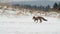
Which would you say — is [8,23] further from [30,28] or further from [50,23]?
[50,23]

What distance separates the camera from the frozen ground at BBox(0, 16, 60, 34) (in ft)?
4.89

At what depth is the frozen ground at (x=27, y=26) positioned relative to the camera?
58.7 inches

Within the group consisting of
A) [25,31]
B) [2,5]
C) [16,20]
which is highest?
[2,5]

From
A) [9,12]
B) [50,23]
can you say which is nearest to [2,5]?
[9,12]

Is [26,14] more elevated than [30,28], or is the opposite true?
[26,14]

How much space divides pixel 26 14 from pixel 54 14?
256 mm

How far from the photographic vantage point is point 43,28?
1.50 m

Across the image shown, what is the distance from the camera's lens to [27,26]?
1.50m

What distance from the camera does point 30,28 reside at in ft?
4.93

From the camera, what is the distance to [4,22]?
58.9 inches

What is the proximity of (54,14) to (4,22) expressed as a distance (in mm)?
459

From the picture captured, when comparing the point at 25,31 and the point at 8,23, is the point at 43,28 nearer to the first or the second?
the point at 25,31

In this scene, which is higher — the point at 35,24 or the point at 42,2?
the point at 42,2

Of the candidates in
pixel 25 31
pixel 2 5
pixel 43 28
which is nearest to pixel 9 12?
pixel 2 5
